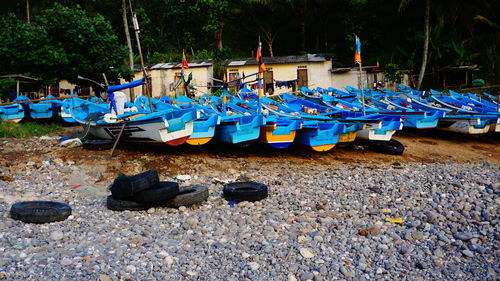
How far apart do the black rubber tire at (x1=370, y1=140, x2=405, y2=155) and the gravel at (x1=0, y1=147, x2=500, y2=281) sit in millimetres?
5238

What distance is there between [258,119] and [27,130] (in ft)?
33.4

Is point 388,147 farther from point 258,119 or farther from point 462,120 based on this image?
point 258,119

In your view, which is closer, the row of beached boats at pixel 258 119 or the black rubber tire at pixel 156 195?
the black rubber tire at pixel 156 195

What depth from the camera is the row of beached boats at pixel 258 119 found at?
12479mm

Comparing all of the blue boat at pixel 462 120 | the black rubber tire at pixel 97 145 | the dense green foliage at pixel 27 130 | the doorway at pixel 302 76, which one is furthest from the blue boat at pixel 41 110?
the doorway at pixel 302 76

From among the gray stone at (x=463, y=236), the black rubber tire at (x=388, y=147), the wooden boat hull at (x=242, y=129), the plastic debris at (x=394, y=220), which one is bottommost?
the black rubber tire at (x=388, y=147)

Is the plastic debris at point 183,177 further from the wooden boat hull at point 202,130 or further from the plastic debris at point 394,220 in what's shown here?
the plastic debris at point 394,220


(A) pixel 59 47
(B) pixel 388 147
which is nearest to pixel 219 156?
(B) pixel 388 147

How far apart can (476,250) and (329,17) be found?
119 feet

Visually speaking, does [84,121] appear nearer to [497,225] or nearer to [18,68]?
[18,68]

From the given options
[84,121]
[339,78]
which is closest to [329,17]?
[339,78]

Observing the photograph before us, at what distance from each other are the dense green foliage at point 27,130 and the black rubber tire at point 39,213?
33.3ft

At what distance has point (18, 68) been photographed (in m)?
21.1

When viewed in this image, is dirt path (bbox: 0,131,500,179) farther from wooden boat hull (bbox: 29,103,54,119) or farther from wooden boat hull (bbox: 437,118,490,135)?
wooden boat hull (bbox: 29,103,54,119)
